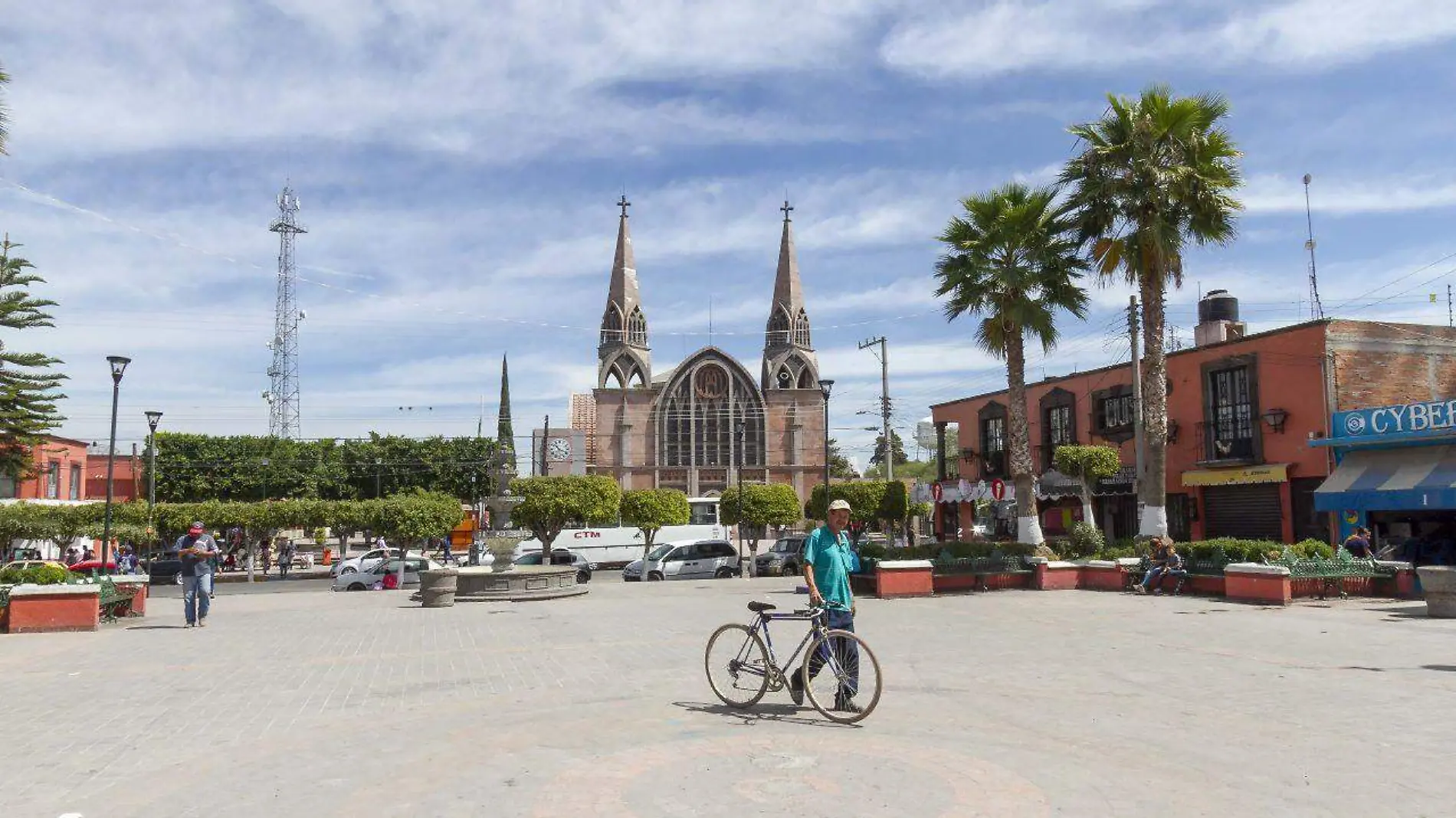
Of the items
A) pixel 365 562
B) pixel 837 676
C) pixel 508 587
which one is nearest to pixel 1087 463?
pixel 508 587

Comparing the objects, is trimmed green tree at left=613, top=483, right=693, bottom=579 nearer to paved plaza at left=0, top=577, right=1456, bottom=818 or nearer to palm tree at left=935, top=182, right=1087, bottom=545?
palm tree at left=935, top=182, right=1087, bottom=545

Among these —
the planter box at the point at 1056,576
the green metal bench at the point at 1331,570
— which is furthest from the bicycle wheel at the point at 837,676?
the planter box at the point at 1056,576

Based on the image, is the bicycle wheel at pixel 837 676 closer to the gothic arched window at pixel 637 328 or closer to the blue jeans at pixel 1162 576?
the blue jeans at pixel 1162 576

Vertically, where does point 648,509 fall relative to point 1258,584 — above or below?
above

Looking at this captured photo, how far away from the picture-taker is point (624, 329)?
83000 mm

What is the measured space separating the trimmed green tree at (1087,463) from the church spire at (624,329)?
57403mm

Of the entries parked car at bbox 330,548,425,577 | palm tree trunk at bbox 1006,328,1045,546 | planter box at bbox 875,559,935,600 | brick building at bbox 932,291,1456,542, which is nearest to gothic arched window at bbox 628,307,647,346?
parked car at bbox 330,548,425,577

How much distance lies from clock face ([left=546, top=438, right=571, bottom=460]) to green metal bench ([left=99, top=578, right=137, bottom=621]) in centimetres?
5425

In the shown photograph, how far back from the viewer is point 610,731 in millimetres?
7090

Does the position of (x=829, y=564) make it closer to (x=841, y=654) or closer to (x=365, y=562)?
(x=841, y=654)

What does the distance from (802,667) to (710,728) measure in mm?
927

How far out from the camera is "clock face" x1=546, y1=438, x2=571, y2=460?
2827 inches

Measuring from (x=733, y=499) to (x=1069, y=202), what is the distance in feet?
93.8

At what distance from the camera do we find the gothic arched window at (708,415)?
267 ft
